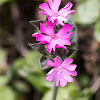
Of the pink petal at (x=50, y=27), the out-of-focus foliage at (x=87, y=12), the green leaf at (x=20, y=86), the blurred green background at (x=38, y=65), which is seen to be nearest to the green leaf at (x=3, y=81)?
the blurred green background at (x=38, y=65)

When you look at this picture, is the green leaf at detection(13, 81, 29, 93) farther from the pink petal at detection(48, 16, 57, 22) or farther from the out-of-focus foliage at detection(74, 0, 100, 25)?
the pink petal at detection(48, 16, 57, 22)

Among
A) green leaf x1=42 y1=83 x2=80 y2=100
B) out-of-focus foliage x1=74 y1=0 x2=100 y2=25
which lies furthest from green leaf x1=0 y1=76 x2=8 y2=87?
out-of-focus foliage x1=74 y1=0 x2=100 y2=25

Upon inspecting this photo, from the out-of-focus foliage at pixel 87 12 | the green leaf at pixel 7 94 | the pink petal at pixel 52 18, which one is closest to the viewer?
the pink petal at pixel 52 18

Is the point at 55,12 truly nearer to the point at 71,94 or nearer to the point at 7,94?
the point at 71,94

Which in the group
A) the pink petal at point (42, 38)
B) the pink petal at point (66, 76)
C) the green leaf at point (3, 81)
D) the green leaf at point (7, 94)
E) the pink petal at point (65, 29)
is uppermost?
the pink petal at point (65, 29)

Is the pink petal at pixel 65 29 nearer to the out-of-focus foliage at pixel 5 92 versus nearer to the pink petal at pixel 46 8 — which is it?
the pink petal at pixel 46 8

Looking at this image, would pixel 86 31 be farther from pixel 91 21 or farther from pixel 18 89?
pixel 18 89

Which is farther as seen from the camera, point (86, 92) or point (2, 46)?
point (2, 46)

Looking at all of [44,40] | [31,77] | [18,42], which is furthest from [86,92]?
[18,42]
